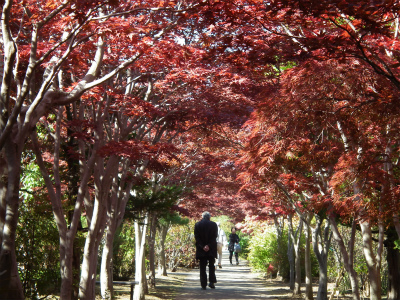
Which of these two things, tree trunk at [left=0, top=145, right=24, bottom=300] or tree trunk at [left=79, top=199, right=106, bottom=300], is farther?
tree trunk at [left=79, top=199, right=106, bottom=300]

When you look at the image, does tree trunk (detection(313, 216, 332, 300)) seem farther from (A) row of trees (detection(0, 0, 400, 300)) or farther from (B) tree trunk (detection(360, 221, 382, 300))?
(B) tree trunk (detection(360, 221, 382, 300))

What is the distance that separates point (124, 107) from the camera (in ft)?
33.4

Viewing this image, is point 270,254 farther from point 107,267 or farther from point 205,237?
point 205,237

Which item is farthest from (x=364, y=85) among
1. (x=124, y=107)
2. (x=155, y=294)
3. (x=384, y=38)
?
(x=155, y=294)

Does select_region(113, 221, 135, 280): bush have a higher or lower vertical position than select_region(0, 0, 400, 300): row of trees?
lower

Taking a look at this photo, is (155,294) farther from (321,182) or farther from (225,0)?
(225,0)

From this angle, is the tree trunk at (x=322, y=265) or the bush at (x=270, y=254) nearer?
the tree trunk at (x=322, y=265)

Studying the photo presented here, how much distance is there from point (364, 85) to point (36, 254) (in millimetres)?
6364

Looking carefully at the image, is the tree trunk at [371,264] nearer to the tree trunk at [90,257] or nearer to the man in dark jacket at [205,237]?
the man in dark jacket at [205,237]

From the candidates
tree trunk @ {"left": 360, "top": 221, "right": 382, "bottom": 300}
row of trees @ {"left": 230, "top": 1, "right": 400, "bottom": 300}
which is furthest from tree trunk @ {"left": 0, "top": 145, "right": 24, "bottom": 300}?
tree trunk @ {"left": 360, "top": 221, "right": 382, "bottom": 300}

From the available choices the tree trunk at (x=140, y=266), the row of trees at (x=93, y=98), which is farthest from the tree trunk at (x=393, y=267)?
the tree trunk at (x=140, y=266)

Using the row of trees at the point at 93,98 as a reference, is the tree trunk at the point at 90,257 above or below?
A: below

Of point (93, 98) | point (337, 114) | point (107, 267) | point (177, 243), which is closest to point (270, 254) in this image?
point (177, 243)

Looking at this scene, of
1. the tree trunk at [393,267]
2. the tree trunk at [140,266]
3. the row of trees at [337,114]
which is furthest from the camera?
the tree trunk at [140,266]
